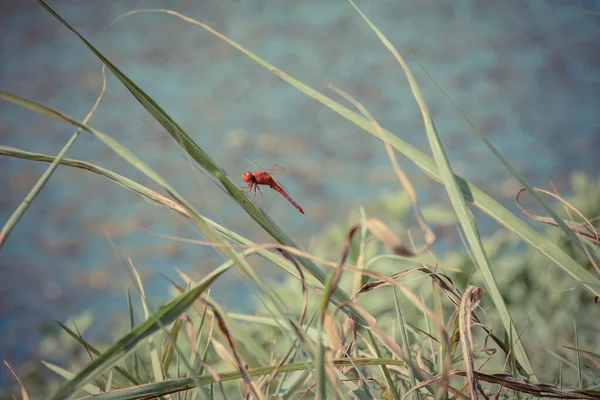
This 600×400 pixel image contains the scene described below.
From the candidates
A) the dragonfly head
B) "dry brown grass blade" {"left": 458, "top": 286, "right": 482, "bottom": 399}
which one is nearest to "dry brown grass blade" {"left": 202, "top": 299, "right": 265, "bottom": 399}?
"dry brown grass blade" {"left": 458, "top": 286, "right": 482, "bottom": 399}

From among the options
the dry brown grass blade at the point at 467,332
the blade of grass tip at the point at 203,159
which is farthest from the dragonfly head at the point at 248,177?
the dry brown grass blade at the point at 467,332

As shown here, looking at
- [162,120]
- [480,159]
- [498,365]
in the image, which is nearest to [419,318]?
[498,365]

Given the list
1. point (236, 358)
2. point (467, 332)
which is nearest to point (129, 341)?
point (236, 358)

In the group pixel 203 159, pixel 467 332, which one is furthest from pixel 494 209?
pixel 203 159

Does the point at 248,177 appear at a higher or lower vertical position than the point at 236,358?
higher

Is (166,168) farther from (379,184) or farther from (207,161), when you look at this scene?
(207,161)

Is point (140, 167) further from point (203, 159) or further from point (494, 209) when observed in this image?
point (494, 209)

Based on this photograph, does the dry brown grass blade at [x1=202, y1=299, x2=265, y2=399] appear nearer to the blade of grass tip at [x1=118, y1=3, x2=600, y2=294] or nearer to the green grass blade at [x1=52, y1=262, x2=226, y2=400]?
the green grass blade at [x1=52, y1=262, x2=226, y2=400]

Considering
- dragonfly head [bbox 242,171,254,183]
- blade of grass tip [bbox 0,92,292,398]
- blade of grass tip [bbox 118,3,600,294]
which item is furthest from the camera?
dragonfly head [bbox 242,171,254,183]

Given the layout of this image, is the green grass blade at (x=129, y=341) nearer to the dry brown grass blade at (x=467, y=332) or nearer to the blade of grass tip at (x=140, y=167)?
the blade of grass tip at (x=140, y=167)

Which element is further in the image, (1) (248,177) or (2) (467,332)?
(1) (248,177)

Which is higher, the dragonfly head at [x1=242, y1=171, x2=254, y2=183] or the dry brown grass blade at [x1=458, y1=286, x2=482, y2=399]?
the dragonfly head at [x1=242, y1=171, x2=254, y2=183]
